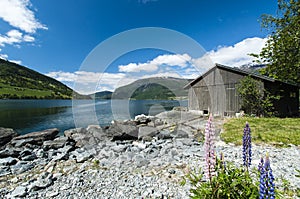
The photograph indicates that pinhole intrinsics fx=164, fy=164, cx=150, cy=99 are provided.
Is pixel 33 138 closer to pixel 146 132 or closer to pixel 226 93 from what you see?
pixel 146 132

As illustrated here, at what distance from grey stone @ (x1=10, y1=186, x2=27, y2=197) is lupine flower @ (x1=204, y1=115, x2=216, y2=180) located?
481 cm

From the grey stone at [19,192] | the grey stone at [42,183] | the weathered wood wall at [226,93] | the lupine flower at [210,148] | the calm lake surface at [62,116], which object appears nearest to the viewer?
the lupine flower at [210,148]

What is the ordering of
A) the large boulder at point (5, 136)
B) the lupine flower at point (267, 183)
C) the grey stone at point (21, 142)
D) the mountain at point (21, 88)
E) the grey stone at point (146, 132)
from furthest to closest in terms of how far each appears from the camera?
the mountain at point (21, 88), the large boulder at point (5, 136), the grey stone at point (21, 142), the grey stone at point (146, 132), the lupine flower at point (267, 183)

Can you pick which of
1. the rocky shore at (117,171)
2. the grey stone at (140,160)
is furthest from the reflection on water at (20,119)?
the grey stone at (140,160)

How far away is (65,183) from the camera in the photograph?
15.3 ft

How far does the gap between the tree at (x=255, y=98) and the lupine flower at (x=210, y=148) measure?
50.7 ft

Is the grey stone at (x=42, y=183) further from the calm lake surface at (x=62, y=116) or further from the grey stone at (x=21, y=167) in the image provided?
the calm lake surface at (x=62, y=116)

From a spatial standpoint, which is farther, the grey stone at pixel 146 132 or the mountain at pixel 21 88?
the mountain at pixel 21 88

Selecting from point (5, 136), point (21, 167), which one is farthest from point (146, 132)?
point (5, 136)

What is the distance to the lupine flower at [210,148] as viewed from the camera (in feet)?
6.59

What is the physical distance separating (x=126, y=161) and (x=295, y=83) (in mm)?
21315

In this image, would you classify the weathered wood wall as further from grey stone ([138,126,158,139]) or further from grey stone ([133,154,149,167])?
grey stone ([133,154,149,167])

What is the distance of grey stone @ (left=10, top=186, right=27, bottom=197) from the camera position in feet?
13.9

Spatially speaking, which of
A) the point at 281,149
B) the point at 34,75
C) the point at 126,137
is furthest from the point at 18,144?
the point at 34,75
